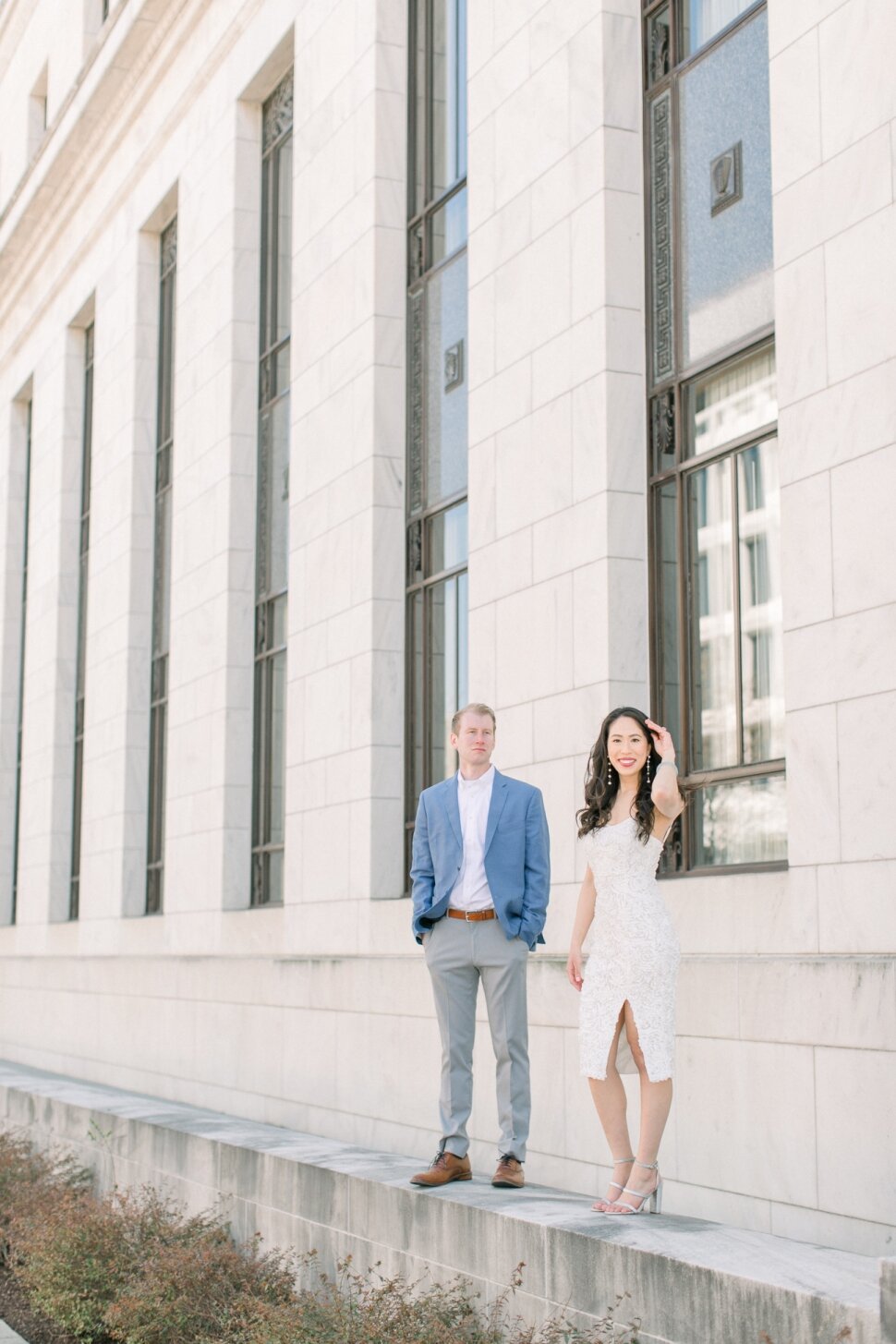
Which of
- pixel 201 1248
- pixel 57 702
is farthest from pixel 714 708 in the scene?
pixel 57 702

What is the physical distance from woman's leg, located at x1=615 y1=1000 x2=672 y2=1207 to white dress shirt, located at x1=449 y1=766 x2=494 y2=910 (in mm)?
1313

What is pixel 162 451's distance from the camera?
775 inches

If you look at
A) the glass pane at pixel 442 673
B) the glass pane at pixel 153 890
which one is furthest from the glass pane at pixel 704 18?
the glass pane at pixel 153 890

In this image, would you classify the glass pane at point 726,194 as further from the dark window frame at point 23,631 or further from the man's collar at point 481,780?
the dark window frame at point 23,631

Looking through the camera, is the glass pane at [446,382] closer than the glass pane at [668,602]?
No

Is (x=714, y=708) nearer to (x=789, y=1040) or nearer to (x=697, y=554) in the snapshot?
(x=697, y=554)

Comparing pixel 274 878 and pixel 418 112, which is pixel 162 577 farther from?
pixel 418 112

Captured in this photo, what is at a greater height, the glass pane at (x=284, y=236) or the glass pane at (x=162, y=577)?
the glass pane at (x=284, y=236)

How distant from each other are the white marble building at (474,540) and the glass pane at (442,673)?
5 cm

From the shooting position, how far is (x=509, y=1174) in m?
7.75

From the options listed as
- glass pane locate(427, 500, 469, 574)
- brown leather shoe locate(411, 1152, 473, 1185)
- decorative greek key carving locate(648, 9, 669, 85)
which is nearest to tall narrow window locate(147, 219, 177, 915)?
glass pane locate(427, 500, 469, 574)

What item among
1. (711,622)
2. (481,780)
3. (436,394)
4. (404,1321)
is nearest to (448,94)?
(436,394)

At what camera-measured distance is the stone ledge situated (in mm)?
5445

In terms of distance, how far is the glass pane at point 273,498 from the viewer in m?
15.8
